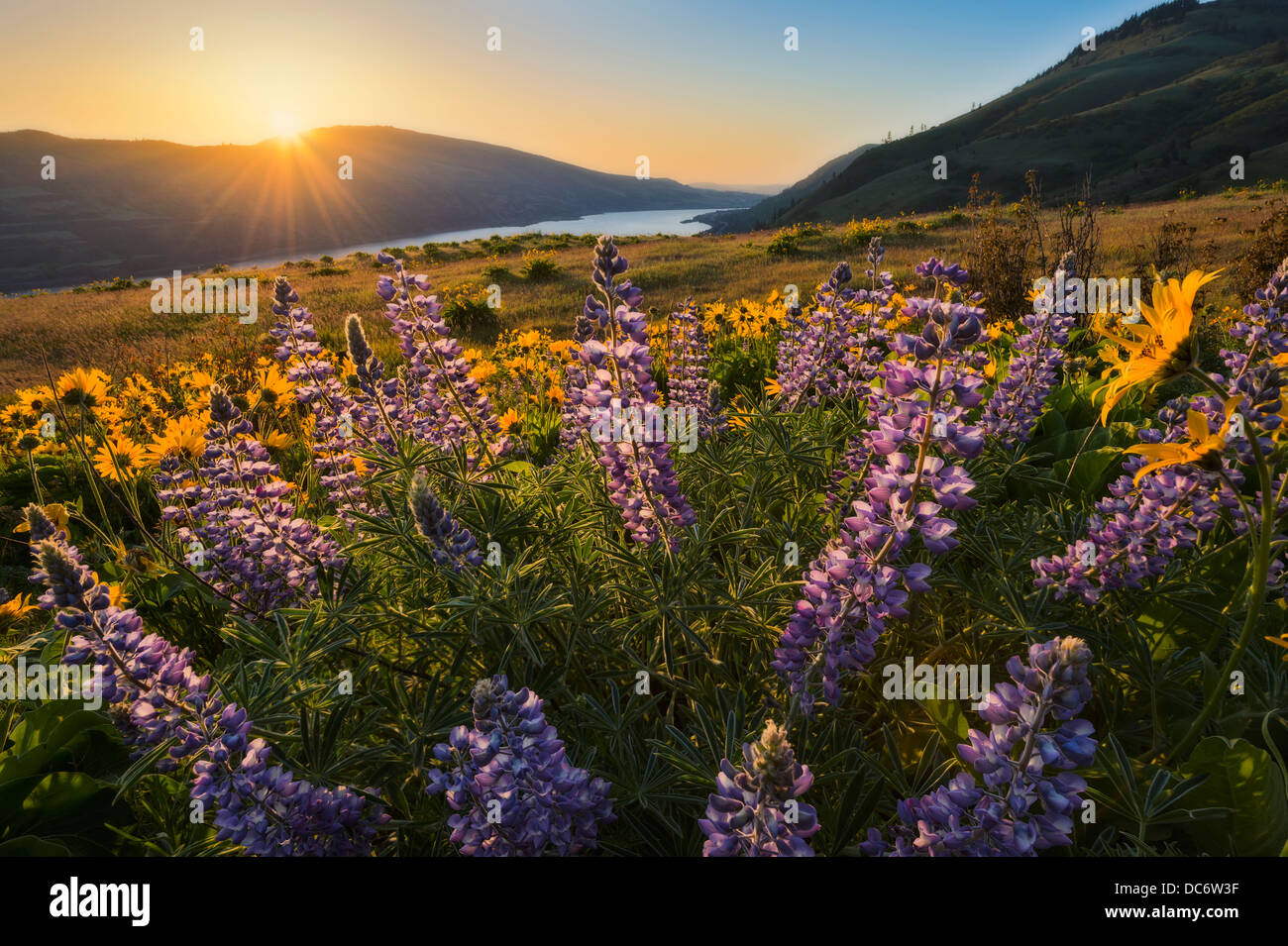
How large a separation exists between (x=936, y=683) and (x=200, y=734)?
193 cm

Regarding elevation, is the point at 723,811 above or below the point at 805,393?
below

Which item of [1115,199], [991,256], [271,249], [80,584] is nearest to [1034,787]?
[80,584]

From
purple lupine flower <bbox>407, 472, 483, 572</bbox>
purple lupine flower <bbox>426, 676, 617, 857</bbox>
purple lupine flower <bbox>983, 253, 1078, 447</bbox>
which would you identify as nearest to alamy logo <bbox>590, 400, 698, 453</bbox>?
purple lupine flower <bbox>407, 472, 483, 572</bbox>

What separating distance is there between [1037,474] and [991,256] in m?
6.84

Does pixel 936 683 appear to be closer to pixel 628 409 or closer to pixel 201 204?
pixel 628 409

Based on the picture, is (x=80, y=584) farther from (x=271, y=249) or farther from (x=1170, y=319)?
(x=271, y=249)

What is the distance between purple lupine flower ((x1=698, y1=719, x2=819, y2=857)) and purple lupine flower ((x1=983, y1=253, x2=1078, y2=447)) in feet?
8.16

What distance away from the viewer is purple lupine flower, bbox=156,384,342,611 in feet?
7.52

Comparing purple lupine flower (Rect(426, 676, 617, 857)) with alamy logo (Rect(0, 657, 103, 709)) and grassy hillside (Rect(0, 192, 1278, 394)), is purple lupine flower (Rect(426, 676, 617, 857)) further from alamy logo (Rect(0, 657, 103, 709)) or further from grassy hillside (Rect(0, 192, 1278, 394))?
grassy hillside (Rect(0, 192, 1278, 394))

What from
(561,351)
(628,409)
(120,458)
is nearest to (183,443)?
(120,458)

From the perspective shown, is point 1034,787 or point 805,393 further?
point 805,393

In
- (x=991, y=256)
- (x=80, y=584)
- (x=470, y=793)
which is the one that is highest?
(x=991, y=256)

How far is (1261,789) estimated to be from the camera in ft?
4.95

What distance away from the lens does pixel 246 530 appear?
2.32m
